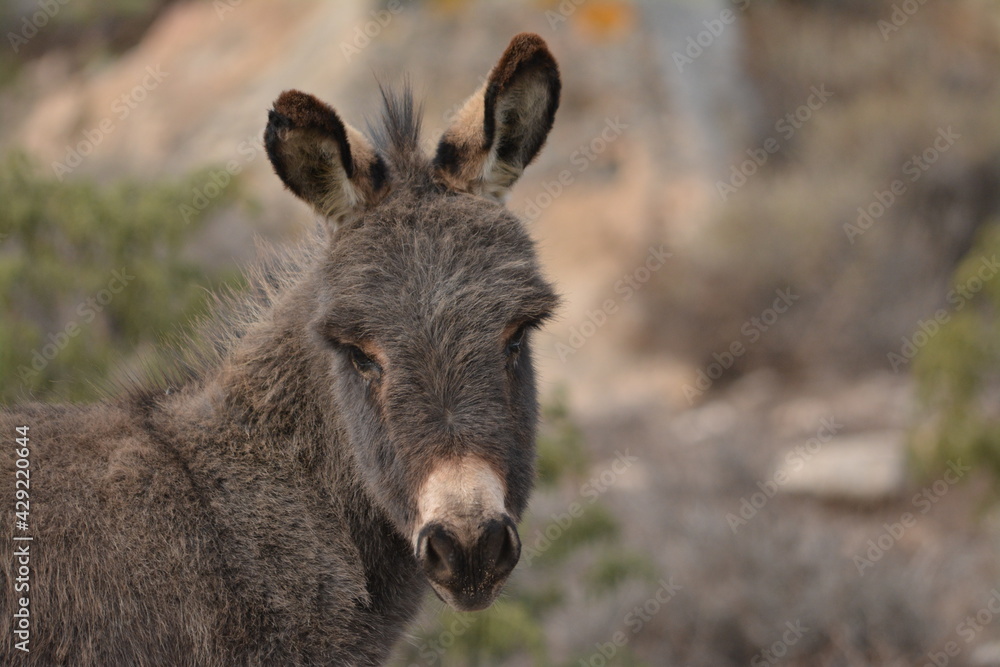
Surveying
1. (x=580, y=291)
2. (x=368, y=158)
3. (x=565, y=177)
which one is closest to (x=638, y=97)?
(x=565, y=177)

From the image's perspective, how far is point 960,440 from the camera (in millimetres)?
7711

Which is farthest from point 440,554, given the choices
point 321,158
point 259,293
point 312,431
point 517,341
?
point 259,293

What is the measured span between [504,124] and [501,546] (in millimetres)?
1874

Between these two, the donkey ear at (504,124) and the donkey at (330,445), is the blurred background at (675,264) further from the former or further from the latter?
the donkey ear at (504,124)

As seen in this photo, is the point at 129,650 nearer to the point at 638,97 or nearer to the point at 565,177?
the point at 565,177

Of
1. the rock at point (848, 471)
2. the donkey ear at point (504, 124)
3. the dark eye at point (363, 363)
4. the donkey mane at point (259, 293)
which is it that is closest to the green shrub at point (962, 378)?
the rock at point (848, 471)

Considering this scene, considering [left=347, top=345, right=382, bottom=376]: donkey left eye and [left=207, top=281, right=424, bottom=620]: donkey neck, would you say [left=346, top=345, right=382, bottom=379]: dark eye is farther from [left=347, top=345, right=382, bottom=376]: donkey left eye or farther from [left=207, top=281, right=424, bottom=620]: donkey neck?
[left=207, top=281, right=424, bottom=620]: donkey neck

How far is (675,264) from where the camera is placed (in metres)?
17.3

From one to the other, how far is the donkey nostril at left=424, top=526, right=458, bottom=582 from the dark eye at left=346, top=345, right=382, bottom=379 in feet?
2.41

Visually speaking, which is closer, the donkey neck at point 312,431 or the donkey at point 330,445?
the donkey at point 330,445

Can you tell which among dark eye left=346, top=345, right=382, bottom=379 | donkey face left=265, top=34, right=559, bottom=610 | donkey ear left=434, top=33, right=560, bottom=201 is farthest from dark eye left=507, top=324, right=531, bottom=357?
donkey ear left=434, top=33, right=560, bottom=201

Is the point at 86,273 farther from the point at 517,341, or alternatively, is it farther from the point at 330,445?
the point at 517,341

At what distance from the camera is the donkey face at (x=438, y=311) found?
326cm

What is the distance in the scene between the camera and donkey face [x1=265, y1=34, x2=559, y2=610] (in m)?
3.26
